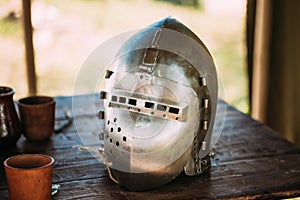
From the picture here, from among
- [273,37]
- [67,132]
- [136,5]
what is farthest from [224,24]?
[67,132]

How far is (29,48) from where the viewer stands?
180cm

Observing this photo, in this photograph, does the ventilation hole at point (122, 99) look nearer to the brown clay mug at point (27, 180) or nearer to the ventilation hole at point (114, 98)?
the ventilation hole at point (114, 98)

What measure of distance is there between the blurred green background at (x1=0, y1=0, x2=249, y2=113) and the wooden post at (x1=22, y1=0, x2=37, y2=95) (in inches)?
33.5

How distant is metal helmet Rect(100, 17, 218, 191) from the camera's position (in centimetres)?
102

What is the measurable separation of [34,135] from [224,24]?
192cm

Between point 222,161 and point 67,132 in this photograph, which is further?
point 67,132

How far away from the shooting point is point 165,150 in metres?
1.02

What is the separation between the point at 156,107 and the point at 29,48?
93 cm

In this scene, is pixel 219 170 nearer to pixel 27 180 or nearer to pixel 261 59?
pixel 27 180

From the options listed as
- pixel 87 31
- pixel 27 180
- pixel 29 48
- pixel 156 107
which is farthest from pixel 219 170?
pixel 87 31

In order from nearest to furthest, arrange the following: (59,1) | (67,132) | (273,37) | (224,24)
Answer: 1. (67,132)
2. (273,37)
3. (59,1)
4. (224,24)

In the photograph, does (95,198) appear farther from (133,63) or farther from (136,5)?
(136,5)

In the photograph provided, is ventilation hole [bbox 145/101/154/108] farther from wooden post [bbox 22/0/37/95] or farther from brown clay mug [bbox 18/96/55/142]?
wooden post [bbox 22/0/37/95]

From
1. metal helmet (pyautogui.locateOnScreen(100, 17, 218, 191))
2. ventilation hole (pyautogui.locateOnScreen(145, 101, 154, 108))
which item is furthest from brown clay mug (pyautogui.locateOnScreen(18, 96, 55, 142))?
ventilation hole (pyautogui.locateOnScreen(145, 101, 154, 108))
